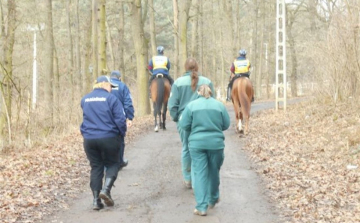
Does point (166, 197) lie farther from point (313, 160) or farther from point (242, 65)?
point (242, 65)

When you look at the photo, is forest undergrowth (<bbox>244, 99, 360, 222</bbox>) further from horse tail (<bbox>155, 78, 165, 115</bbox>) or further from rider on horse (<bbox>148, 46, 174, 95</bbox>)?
rider on horse (<bbox>148, 46, 174, 95</bbox>)

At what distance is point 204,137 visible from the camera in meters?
7.90

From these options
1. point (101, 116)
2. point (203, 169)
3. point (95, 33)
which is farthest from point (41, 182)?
point (95, 33)

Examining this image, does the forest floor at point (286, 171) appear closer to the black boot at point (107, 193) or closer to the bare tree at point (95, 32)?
the black boot at point (107, 193)

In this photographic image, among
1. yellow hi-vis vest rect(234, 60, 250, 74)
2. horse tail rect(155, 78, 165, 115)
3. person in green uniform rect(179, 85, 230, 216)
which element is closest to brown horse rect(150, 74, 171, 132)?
horse tail rect(155, 78, 165, 115)

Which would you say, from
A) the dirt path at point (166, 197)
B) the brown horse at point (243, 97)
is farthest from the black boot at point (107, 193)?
the brown horse at point (243, 97)

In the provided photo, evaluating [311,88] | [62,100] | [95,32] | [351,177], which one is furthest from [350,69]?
[62,100]

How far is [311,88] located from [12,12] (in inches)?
446

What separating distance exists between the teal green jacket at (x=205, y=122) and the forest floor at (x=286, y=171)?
58.4 inches

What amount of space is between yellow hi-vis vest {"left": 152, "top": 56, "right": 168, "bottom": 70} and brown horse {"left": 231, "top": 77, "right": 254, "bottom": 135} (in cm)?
218

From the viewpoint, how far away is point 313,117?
1789 cm

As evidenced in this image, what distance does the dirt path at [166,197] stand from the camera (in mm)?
8008

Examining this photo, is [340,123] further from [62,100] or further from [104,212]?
[62,100]

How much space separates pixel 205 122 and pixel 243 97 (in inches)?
342
